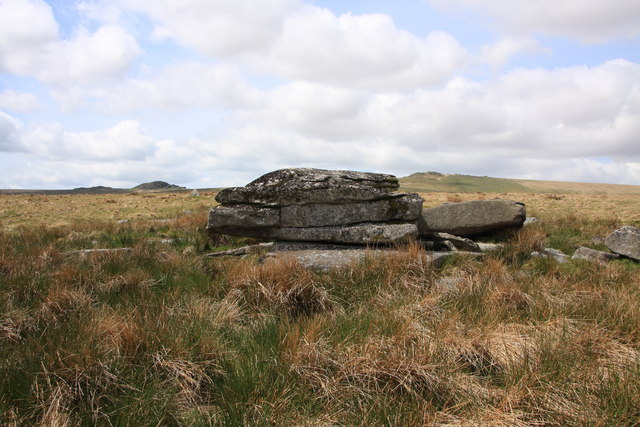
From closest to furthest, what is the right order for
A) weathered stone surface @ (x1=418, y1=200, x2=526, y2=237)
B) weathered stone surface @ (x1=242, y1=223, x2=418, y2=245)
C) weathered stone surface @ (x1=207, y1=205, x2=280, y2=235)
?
weathered stone surface @ (x1=242, y1=223, x2=418, y2=245) → weathered stone surface @ (x1=207, y1=205, x2=280, y2=235) → weathered stone surface @ (x1=418, y1=200, x2=526, y2=237)

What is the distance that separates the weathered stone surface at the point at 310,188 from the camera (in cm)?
1009

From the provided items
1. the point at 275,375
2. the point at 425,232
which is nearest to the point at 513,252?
the point at 425,232

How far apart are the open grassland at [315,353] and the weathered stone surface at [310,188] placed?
3366mm

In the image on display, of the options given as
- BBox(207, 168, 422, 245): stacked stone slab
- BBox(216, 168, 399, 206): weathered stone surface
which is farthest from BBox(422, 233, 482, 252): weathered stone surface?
BBox(216, 168, 399, 206): weathered stone surface

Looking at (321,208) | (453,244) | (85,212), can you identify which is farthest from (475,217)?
(85,212)

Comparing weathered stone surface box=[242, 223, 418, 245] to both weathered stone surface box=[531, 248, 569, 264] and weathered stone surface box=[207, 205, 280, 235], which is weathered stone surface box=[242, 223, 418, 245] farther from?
weathered stone surface box=[531, 248, 569, 264]

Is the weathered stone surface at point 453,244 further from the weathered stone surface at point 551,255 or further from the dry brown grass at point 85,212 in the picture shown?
the dry brown grass at point 85,212

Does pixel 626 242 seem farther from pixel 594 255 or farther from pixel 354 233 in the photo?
pixel 354 233

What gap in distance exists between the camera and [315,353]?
4.06 metres

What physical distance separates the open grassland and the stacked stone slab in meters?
3.12

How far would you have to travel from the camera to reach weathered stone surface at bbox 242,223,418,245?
973 centimetres

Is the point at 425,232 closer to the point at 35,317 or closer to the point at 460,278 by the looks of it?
the point at 460,278

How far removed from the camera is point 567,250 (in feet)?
40.0

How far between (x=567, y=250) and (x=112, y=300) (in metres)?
12.1
